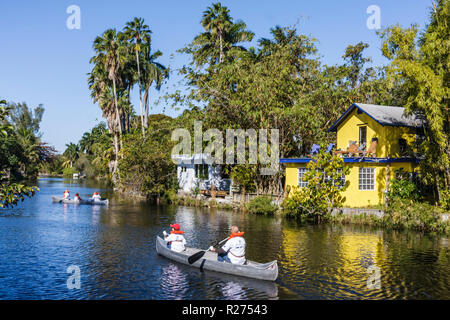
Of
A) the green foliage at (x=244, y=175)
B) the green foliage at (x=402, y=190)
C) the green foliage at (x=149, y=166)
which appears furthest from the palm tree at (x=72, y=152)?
the green foliage at (x=402, y=190)

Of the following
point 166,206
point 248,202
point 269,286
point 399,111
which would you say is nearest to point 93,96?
point 166,206

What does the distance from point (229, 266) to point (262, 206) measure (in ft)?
62.5

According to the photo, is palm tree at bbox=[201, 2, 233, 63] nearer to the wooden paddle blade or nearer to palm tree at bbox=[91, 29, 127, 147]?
palm tree at bbox=[91, 29, 127, 147]

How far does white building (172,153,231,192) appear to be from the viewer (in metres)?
44.0

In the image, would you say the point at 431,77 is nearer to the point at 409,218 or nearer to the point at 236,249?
the point at 409,218

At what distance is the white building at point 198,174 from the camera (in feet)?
144

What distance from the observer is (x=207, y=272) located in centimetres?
1717

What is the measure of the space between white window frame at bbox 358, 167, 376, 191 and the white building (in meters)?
15.3

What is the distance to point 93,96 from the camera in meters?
71.3

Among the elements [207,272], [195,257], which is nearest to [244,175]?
[195,257]

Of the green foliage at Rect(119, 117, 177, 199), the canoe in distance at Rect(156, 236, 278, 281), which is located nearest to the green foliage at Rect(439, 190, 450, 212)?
the canoe in distance at Rect(156, 236, 278, 281)

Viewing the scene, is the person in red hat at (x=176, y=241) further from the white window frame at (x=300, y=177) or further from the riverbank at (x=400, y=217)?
the white window frame at (x=300, y=177)

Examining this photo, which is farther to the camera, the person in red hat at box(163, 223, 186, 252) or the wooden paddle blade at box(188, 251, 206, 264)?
the person in red hat at box(163, 223, 186, 252)
